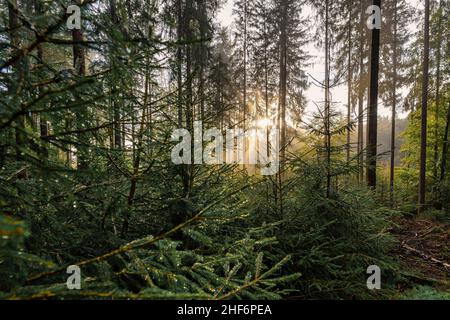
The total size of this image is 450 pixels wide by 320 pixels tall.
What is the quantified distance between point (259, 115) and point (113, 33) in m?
18.0

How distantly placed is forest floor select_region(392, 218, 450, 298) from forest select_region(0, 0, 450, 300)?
0.04m

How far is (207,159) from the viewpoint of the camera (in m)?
3.21

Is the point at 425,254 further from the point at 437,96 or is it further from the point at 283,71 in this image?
the point at 283,71

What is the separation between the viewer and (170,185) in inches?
A: 118

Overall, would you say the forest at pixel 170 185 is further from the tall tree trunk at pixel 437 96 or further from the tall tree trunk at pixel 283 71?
the tall tree trunk at pixel 283 71

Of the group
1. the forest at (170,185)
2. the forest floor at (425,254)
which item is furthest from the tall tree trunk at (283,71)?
the forest floor at (425,254)

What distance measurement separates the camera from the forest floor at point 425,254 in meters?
4.44

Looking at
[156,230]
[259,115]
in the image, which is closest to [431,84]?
[259,115]

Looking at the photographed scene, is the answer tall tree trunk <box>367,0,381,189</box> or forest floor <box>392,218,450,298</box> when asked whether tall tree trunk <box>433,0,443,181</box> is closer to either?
forest floor <box>392,218,450,298</box>

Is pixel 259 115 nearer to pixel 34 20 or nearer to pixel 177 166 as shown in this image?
pixel 177 166

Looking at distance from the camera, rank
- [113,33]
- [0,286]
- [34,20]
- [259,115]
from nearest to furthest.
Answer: [34,20]
[113,33]
[0,286]
[259,115]

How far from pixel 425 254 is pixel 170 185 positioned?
247 inches

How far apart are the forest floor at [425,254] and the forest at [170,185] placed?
44mm
